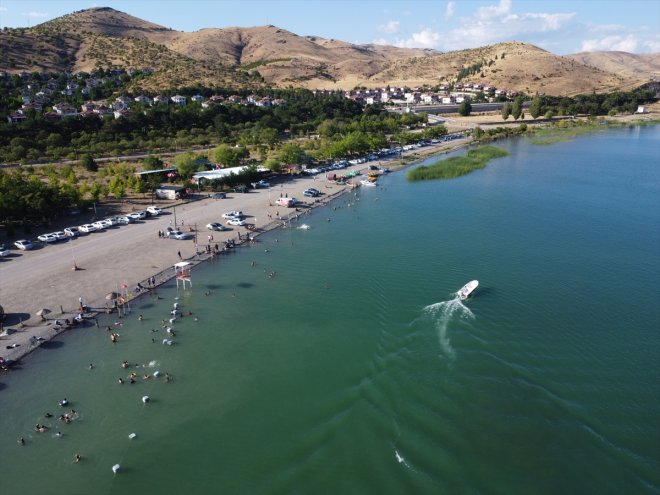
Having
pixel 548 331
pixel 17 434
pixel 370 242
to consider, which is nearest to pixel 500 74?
pixel 370 242

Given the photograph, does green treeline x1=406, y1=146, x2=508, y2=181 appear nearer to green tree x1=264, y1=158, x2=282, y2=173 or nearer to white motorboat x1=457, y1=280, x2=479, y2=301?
green tree x1=264, y1=158, x2=282, y2=173

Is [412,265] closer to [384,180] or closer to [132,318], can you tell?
[132,318]

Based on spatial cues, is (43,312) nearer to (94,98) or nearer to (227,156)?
(227,156)

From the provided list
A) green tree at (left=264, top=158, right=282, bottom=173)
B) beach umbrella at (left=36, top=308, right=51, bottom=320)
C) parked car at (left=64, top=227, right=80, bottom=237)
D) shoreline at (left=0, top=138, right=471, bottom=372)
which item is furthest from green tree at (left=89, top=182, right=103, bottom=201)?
beach umbrella at (left=36, top=308, right=51, bottom=320)

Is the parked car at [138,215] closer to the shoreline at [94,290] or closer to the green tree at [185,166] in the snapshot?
the shoreline at [94,290]

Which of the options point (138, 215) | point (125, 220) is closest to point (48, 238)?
point (125, 220)

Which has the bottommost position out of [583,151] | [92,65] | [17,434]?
[17,434]
